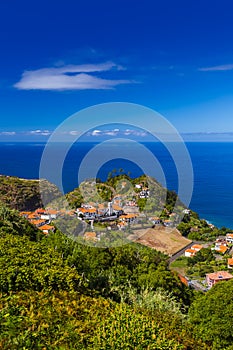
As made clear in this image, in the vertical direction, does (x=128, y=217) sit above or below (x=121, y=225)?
above

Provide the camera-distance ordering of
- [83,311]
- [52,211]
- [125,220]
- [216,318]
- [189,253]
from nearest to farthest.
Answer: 1. [83,311]
2. [216,318]
3. [52,211]
4. [125,220]
5. [189,253]

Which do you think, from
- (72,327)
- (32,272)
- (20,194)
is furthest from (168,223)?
(72,327)

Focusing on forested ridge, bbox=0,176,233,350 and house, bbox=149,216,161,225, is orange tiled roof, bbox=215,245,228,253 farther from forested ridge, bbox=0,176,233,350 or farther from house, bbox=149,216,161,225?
forested ridge, bbox=0,176,233,350

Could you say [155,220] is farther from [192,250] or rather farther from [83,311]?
[83,311]

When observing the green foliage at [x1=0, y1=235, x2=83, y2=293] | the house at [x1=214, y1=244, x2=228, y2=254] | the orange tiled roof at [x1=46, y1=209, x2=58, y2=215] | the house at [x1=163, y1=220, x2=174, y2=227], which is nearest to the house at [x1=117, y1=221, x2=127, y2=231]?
the orange tiled roof at [x1=46, y1=209, x2=58, y2=215]

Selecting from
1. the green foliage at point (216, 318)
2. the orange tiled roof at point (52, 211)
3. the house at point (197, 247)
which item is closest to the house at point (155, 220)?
the house at point (197, 247)

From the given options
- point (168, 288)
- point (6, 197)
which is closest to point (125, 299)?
point (168, 288)

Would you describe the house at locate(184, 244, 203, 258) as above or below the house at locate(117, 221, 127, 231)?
below

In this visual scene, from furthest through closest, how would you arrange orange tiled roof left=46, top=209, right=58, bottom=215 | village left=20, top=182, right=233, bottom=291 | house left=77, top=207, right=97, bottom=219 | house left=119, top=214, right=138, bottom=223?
house left=119, top=214, right=138, bottom=223
house left=77, top=207, right=97, bottom=219
orange tiled roof left=46, top=209, right=58, bottom=215
village left=20, top=182, right=233, bottom=291
